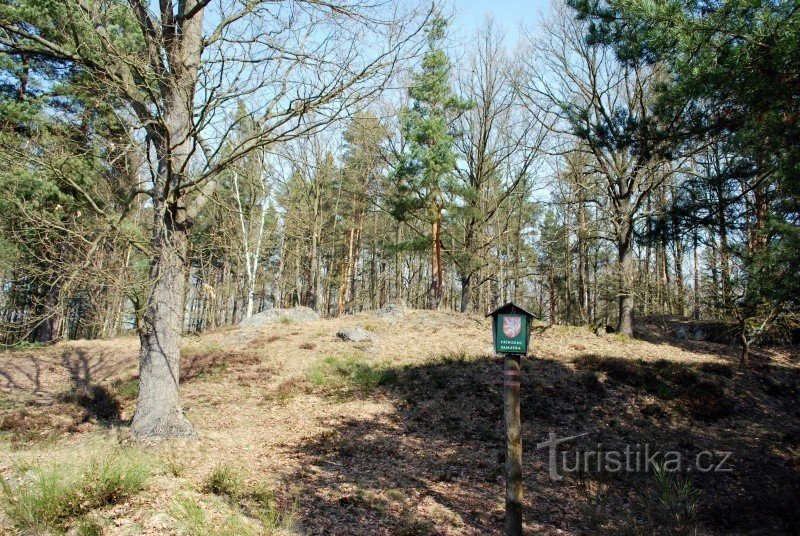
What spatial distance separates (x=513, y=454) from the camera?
4.84 metres

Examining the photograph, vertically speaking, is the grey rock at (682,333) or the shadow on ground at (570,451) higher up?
the grey rock at (682,333)

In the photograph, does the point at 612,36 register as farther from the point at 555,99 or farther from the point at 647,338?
the point at 647,338

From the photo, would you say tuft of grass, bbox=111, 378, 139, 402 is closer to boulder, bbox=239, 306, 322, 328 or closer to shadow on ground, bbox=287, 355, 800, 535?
shadow on ground, bbox=287, 355, 800, 535

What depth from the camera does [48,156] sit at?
19.1 ft

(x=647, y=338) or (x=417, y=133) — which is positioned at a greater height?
(x=417, y=133)

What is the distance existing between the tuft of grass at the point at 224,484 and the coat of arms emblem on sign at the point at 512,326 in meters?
3.41

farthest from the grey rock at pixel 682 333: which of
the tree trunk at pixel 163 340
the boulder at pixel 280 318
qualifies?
the tree trunk at pixel 163 340

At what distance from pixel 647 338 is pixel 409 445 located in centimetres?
1183

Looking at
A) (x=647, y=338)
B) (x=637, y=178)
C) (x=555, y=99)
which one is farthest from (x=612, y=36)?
(x=647, y=338)

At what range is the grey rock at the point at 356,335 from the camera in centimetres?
1453

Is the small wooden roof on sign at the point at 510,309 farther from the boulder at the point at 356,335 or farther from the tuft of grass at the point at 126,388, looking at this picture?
the boulder at the point at 356,335

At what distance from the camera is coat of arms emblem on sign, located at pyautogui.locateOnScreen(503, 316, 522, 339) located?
5082 millimetres

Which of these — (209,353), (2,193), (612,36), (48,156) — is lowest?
(209,353)

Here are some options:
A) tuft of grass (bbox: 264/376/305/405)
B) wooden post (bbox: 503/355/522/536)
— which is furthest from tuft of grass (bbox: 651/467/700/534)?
tuft of grass (bbox: 264/376/305/405)
